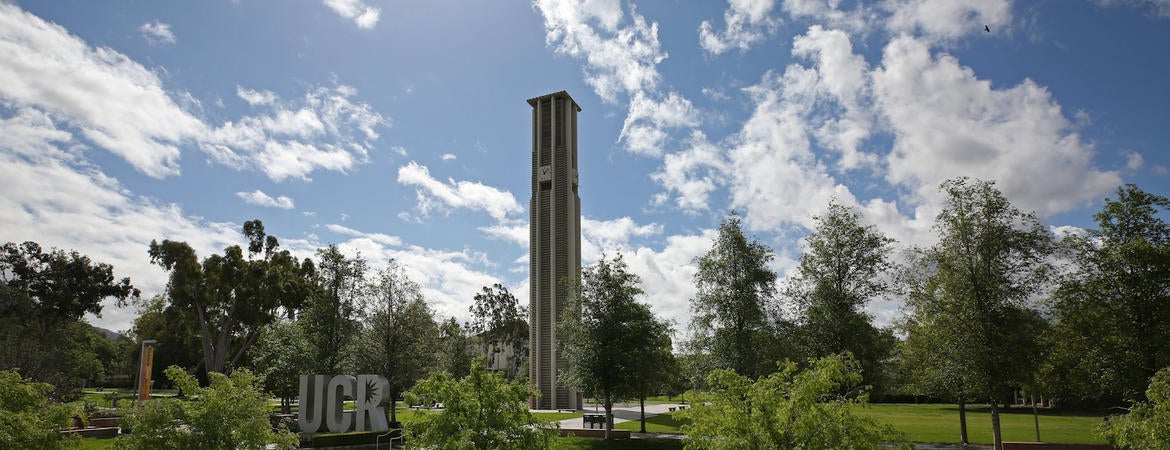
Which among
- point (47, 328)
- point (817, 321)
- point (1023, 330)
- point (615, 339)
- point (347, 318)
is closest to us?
point (1023, 330)

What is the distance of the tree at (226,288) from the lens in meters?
48.6

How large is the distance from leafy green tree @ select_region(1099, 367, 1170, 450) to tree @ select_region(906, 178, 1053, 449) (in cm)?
873

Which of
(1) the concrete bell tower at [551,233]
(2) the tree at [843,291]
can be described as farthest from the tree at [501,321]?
(2) the tree at [843,291]

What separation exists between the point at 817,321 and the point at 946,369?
15.1 feet

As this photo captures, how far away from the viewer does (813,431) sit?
1036 cm

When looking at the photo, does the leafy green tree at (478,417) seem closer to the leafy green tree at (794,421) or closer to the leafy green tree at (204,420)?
the leafy green tree at (794,421)

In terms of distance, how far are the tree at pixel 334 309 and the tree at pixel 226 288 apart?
1699 centimetres

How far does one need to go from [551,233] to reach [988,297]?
36.8 m

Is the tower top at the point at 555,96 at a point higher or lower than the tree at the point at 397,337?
higher

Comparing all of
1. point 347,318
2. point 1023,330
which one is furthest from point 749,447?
point 347,318

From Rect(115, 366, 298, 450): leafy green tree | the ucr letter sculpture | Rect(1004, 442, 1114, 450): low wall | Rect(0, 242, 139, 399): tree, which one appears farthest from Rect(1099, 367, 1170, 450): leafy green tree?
Rect(0, 242, 139, 399): tree

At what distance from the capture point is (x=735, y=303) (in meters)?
27.6

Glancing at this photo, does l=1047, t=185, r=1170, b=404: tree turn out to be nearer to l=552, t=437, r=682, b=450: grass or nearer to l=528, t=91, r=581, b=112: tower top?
l=552, t=437, r=682, b=450: grass

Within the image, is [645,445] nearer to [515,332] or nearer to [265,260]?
[265,260]
